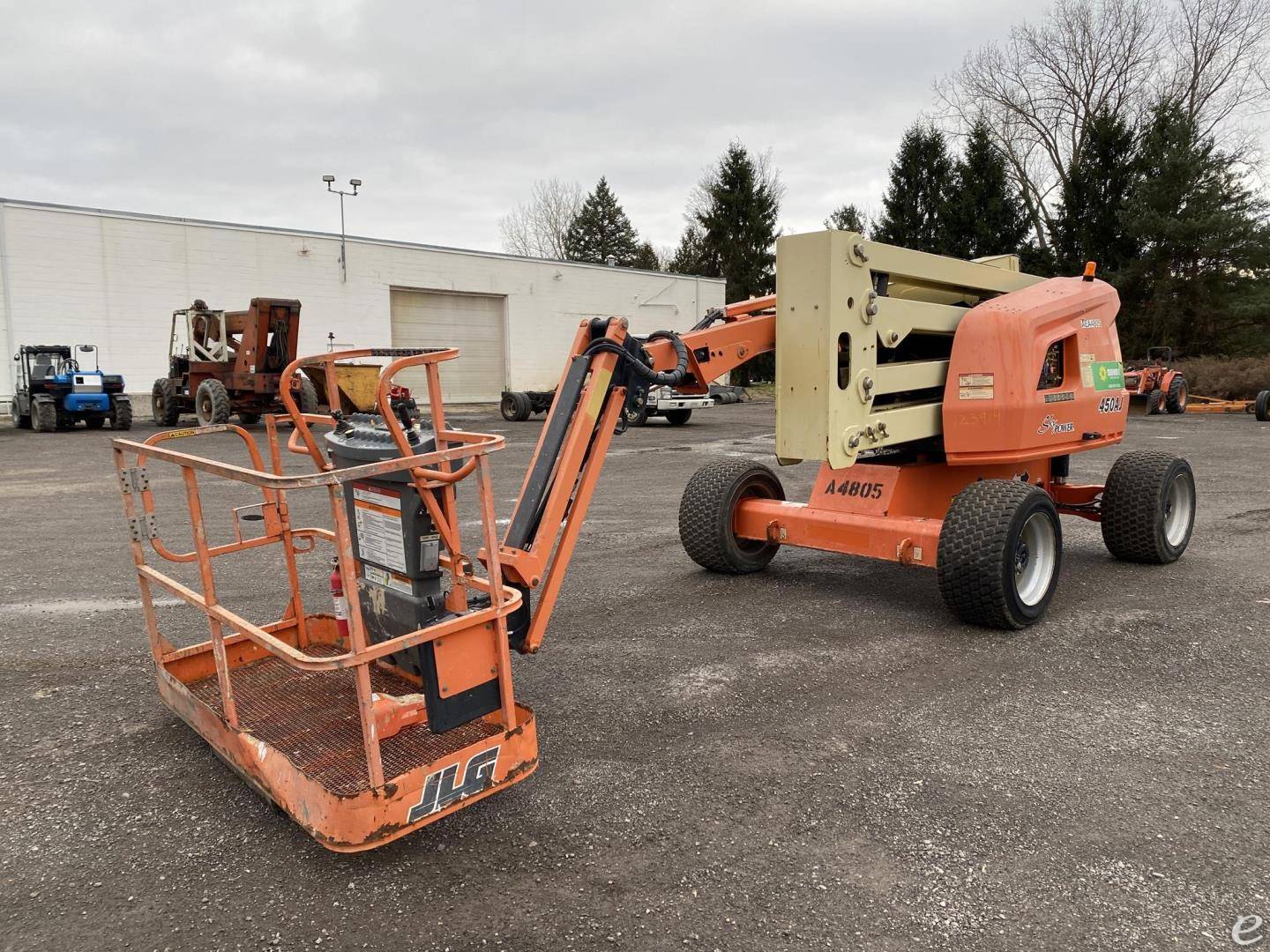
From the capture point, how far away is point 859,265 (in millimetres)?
4734

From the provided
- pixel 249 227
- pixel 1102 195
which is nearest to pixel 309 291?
pixel 249 227

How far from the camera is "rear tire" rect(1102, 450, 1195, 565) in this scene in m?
6.25

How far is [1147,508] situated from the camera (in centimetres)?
625

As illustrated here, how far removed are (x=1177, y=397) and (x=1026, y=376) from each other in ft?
67.5

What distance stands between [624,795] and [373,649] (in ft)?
3.68

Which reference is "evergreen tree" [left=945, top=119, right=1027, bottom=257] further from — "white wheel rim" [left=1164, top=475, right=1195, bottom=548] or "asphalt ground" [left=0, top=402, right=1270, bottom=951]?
"asphalt ground" [left=0, top=402, right=1270, bottom=951]

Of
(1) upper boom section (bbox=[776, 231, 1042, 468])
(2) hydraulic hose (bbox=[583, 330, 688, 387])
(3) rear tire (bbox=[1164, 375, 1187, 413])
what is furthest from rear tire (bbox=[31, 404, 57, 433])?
(3) rear tire (bbox=[1164, 375, 1187, 413])

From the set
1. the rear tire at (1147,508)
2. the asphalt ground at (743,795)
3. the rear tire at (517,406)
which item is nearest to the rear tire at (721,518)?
the asphalt ground at (743,795)

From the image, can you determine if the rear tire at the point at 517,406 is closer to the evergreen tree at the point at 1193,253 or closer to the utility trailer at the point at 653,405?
the utility trailer at the point at 653,405

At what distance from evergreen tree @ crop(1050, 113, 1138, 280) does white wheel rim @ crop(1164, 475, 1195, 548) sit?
1176 inches

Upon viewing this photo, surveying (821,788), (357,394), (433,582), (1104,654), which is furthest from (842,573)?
(357,394)

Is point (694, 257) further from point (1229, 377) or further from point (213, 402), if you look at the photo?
point (213, 402)

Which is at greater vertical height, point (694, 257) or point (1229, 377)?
point (694, 257)

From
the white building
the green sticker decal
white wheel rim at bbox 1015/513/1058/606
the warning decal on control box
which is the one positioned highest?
the white building
